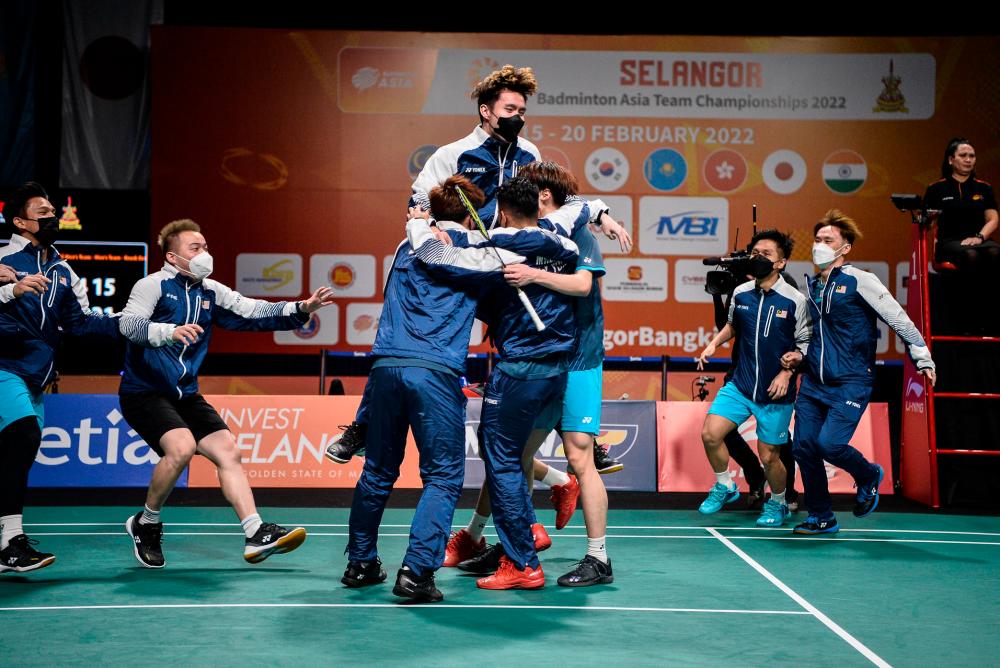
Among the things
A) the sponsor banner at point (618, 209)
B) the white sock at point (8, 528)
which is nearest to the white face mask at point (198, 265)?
the white sock at point (8, 528)

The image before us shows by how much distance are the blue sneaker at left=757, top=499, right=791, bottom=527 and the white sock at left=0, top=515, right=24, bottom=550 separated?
5.12 metres

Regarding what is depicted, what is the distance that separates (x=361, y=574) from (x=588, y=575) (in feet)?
3.86

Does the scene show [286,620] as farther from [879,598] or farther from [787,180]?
[787,180]

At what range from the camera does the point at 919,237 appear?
9.53 meters

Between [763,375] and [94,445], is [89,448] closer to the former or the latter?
[94,445]

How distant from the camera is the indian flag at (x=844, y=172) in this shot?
42.9 feet

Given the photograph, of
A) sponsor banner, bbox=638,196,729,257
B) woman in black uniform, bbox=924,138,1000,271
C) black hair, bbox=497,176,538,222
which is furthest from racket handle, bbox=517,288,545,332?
sponsor banner, bbox=638,196,729,257

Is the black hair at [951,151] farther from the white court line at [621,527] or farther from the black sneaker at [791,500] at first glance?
the white court line at [621,527]

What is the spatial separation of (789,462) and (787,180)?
17.1ft

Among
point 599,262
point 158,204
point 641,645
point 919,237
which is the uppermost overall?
point 158,204

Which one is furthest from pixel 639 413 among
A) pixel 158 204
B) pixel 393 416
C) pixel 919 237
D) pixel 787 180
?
pixel 158 204

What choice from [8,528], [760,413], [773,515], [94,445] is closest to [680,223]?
[760,413]

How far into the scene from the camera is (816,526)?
7590mm

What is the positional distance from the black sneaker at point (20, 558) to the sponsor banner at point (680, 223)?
877cm
